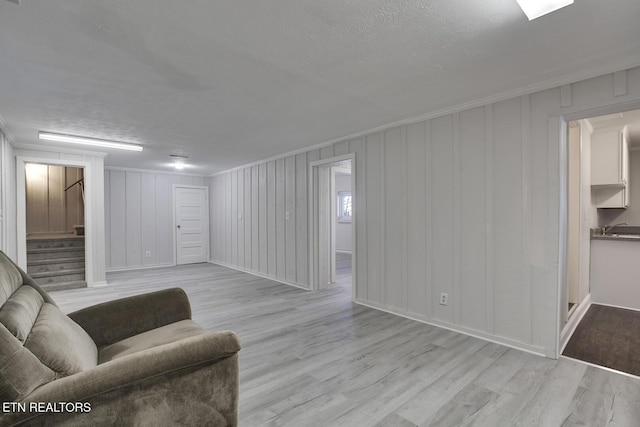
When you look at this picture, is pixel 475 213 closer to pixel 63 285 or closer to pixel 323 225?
pixel 323 225

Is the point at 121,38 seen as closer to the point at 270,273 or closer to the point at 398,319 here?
the point at 398,319

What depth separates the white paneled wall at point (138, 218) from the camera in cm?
675

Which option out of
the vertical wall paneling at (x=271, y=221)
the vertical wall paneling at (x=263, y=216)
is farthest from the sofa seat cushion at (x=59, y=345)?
the vertical wall paneling at (x=263, y=216)

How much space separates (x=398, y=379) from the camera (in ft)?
7.47

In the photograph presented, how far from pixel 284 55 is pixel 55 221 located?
26.3 ft

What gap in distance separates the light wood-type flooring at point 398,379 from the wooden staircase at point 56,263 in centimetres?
314

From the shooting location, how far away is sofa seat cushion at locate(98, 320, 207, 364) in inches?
67.6

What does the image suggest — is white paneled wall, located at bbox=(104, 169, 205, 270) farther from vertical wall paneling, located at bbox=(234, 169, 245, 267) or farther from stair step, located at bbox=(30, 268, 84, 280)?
vertical wall paneling, located at bbox=(234, 169, 245, 267)

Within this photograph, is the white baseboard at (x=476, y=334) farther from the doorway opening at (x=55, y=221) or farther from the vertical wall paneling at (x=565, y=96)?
the doorway opening at (x=55, y=221)

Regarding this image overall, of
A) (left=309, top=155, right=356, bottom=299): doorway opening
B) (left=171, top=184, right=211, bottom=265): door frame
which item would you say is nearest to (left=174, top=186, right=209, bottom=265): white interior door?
(left=171, top=184, right=211, bottom=265): door frame

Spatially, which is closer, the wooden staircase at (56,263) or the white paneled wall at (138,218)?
the wooden staircase at (56,263)

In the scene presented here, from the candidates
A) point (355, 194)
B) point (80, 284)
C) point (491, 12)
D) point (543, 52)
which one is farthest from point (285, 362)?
point (80, 284)

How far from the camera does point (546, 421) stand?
181cm

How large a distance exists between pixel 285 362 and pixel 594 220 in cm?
479
